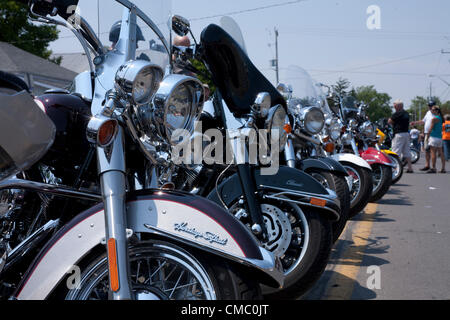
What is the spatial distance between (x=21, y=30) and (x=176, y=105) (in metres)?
24.2

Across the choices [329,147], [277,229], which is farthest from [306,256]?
[329,147]

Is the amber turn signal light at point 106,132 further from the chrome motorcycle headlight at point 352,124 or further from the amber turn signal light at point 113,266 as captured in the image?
the chrome motorcycle headlight at point 352,124

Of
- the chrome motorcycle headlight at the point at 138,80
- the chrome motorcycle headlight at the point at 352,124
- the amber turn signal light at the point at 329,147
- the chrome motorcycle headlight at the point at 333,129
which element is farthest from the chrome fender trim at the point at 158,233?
the chrome motorcycle headlight at the point at 352,124

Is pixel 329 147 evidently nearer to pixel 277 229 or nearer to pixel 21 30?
pixel 277 229

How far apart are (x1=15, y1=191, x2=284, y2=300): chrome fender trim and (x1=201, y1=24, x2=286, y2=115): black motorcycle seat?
56.1 inches

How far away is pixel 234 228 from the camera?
178cm

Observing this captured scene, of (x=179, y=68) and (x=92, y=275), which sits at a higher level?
(x=179, y=68)

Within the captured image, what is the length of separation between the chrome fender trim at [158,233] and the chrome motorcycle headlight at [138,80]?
37 cm

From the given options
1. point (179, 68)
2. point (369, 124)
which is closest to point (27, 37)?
point (369, 124)

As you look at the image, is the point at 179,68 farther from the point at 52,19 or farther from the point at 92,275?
the point at 92,275

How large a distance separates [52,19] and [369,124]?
783 cm

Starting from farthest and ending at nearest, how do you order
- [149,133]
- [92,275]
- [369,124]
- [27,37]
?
[27,37]
[369,124]
[149,133]
[92,275]

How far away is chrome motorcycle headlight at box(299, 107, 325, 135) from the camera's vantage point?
189 inches

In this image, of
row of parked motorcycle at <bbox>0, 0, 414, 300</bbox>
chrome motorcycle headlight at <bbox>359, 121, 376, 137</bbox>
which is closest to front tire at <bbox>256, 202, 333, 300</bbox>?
row of parked motorcycle at <bbox>0, 0, 414, 300</bbox>
